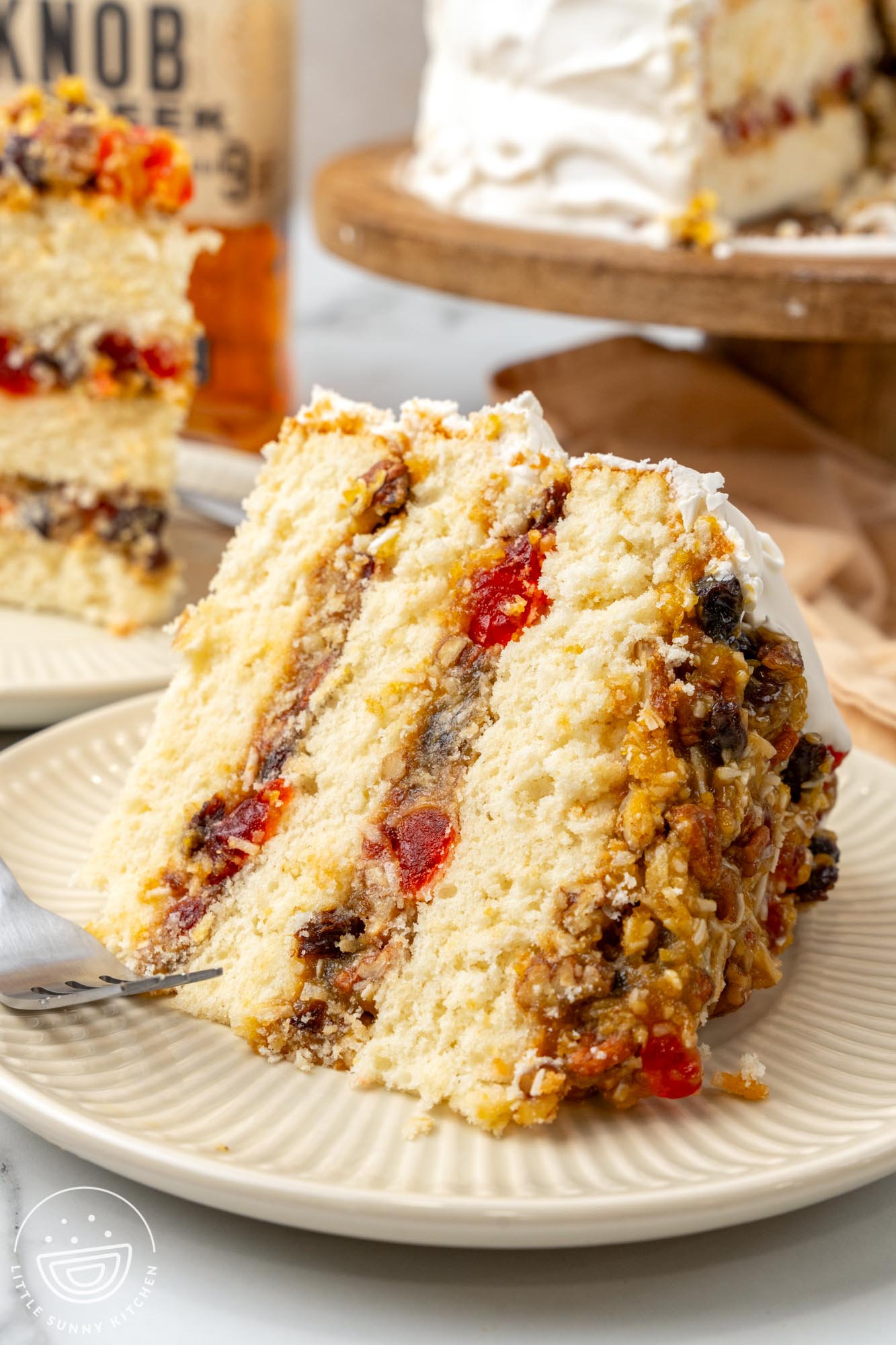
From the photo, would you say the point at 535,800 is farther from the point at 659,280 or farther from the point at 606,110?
the point at 606,110

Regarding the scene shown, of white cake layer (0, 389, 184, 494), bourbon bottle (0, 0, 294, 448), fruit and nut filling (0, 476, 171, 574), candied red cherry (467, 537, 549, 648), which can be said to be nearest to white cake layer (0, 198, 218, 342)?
white cake layer (0, 389, 184, 494)

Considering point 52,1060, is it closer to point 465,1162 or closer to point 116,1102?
point 116,1102

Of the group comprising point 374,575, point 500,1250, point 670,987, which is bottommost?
point 500,1250

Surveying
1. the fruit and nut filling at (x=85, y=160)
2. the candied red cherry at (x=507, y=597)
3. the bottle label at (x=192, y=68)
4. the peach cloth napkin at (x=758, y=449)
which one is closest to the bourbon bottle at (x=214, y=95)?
the bottle label at (x=192, y=68)

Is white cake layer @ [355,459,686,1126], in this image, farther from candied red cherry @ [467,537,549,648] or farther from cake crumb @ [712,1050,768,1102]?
cake crumb @ [712,1050,768,1102]

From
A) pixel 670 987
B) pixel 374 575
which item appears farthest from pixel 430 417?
pixel 670 987

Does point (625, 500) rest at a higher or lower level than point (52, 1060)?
higher

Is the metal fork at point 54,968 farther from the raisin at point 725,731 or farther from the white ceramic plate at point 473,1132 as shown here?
the raisin at point 725,731
